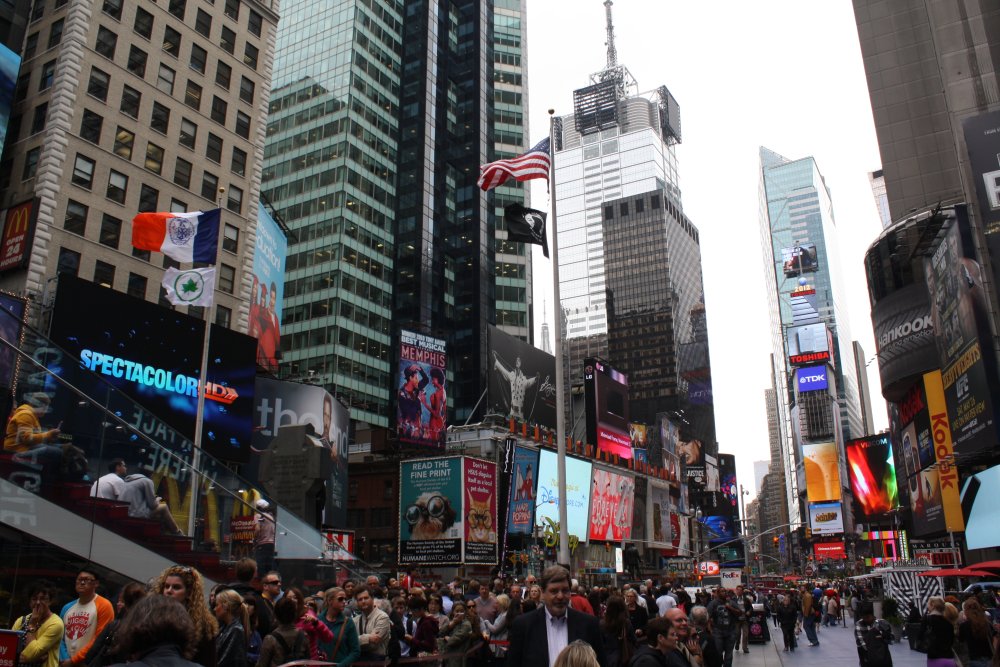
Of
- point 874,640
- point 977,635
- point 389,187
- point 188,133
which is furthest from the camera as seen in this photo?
point 389,187

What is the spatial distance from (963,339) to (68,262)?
46848 millimetres

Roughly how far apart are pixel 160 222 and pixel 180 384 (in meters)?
15.0

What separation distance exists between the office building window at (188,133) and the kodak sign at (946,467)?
48.5 meters

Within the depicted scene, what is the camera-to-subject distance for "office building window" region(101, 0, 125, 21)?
147 ft

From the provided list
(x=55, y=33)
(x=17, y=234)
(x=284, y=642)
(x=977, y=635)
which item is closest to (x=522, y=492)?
(x=17, y=234)

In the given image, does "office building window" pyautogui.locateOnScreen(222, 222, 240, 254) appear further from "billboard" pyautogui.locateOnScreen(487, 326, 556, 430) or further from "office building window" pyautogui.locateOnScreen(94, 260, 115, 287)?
"billboard" pyautogui.locateOnScreen(487, 326, 556, 430)

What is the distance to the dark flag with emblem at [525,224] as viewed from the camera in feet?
72.1

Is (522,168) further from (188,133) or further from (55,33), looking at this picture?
(55,33)

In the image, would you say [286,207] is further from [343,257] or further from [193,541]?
[193,541]

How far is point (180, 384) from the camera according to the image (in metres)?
37.9

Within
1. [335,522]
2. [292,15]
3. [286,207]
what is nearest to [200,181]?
[335,522]

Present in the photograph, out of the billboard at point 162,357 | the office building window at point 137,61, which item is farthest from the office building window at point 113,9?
the billboard at point 162,357

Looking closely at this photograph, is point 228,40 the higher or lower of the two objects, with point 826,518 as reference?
higher

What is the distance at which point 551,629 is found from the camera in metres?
6.67
